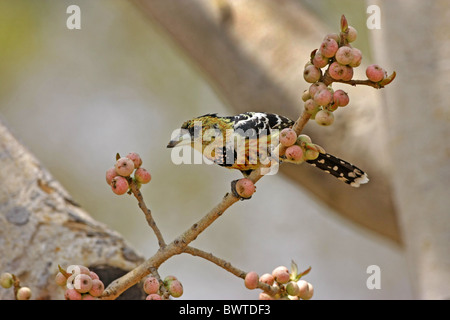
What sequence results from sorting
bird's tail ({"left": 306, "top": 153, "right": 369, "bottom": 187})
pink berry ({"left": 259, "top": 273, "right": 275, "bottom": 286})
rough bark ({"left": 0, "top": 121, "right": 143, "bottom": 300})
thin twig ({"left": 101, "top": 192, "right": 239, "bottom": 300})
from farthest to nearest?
rough bark ({"left": 0, "top": 121, "right": 143, "bottom": 300}) → bird's tail ({"left": 306, "top": 153, "right": 369, "bottom": 187}) → pink berry ({"left": 259, "top": 273, "right": 275, "bottom": 286}) → thin twig ({"left": 101, "top": 192, "right": 239, "bottom": 300})

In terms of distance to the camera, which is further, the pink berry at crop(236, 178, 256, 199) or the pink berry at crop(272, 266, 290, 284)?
the pink berry at crop(272, 266, 290, 284)

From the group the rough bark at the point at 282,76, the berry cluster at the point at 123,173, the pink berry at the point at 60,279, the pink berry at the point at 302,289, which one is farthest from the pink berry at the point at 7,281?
the rough bark at the point at 282,76

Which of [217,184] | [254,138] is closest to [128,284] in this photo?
[254,138]

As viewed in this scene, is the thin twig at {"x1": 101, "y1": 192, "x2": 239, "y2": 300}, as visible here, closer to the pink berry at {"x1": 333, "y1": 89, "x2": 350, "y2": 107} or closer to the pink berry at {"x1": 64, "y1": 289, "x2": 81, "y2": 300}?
the pink berry at {"x1": 64, "y1": 289, "x2": 81, "y2": 300}

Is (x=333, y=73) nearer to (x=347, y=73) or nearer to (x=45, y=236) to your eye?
(x=347, y=73)

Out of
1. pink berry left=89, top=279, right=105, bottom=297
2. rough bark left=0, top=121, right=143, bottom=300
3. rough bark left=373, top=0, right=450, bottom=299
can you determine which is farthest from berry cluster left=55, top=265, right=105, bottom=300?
rough bark left=373, top=0, right=450, bottom=299
